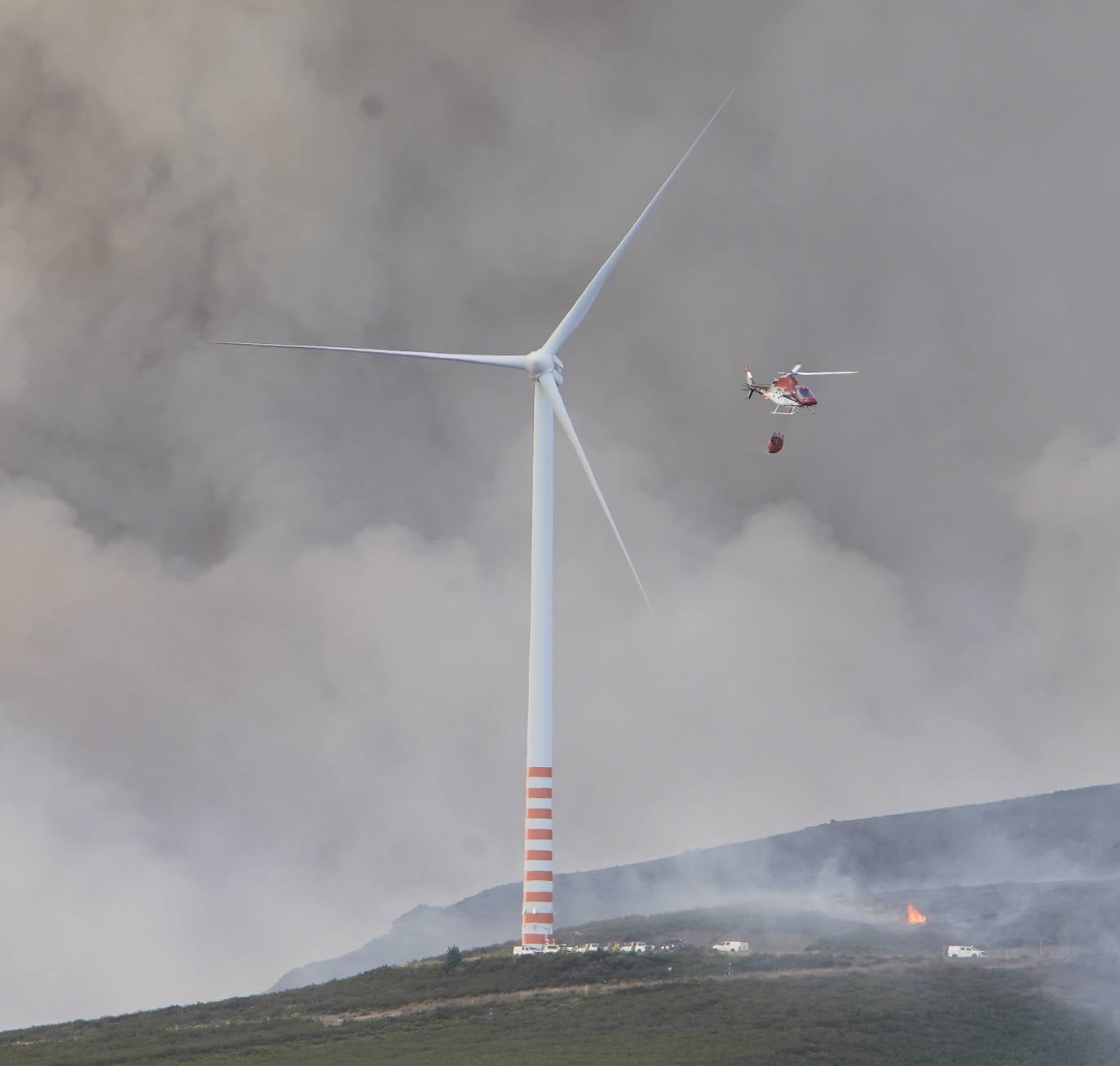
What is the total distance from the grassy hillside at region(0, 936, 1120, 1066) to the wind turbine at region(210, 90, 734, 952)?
242 inches

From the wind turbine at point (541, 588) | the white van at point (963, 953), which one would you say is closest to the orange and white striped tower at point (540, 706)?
the wind turbine at point (541, 588)

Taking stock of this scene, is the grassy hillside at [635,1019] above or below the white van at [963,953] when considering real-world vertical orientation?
below

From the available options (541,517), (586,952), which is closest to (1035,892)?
(586,952)

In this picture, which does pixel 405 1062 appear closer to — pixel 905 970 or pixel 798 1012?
pixel 798 1012

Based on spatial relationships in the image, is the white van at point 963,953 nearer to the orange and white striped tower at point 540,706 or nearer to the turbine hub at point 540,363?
the orange and white striped tower at point 540,706

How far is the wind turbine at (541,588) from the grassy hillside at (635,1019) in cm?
614

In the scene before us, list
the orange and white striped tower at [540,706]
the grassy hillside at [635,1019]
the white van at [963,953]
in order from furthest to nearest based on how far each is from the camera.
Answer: the white van at [963,953] < the orange and white striped tower at [540,706] < the grassy hillside at [635,1019]

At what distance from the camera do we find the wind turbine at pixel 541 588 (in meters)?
126

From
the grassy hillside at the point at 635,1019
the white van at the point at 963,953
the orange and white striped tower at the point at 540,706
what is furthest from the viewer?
the white van at the point at 963,953

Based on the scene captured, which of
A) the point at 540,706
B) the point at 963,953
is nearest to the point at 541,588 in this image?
the point at 540,706

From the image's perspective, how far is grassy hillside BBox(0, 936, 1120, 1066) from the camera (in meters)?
104

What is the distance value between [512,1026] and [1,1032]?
50.8m

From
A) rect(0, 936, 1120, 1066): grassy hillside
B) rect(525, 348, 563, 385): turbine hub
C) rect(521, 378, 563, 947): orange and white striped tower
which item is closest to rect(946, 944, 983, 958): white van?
rect(0, 936, 1120, 1066): grassy hillside

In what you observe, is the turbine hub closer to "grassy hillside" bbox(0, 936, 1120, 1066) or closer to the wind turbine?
the wind turbine
